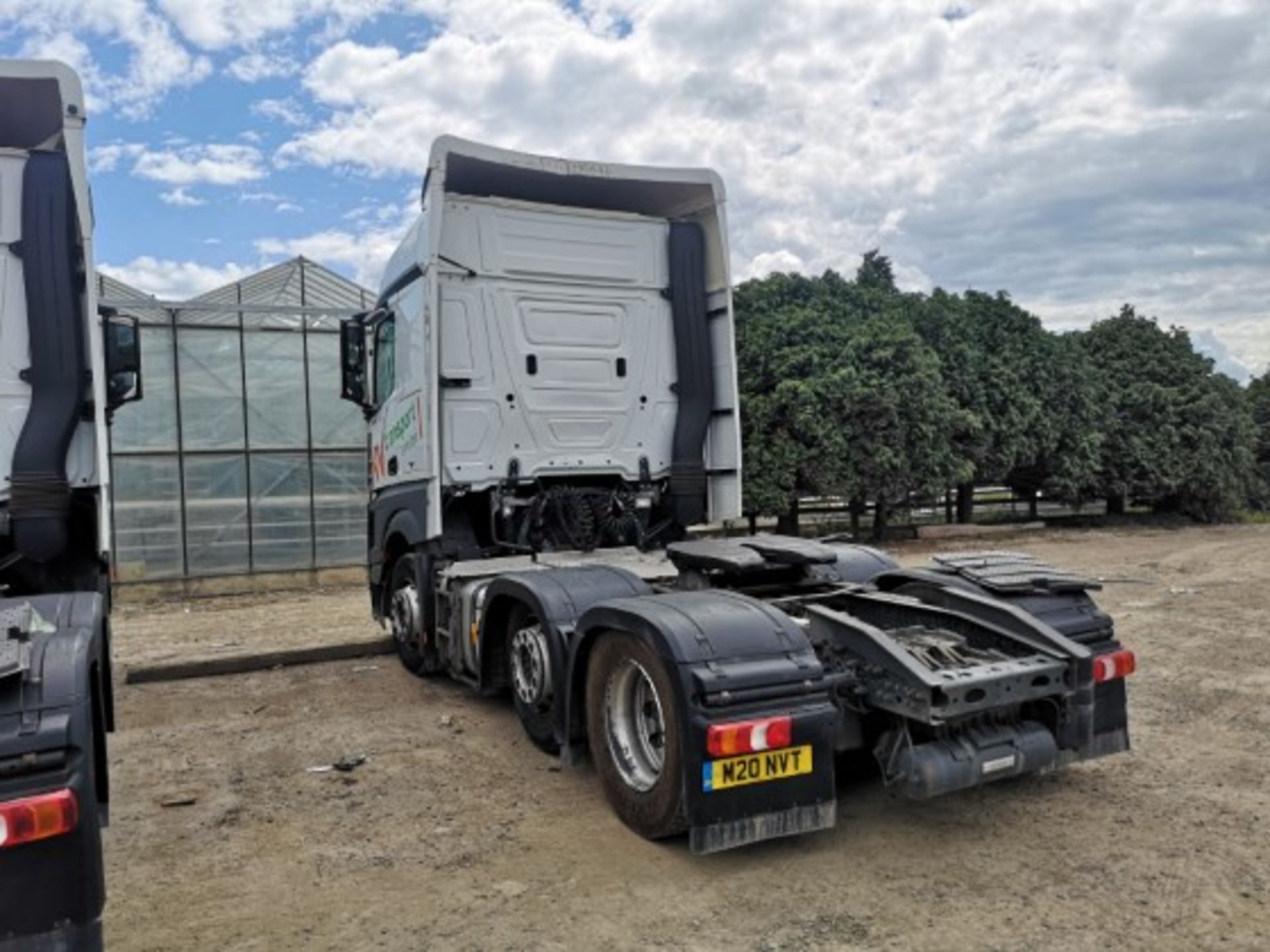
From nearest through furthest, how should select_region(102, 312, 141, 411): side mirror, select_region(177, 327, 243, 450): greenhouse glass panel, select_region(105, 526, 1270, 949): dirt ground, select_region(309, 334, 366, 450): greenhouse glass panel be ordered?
1. select_region(105, 526, 1270, 949): dirt ground
2. select_region(102, 312, 141, 411): side mirror
3. select_region(177, 327, 243, 450): greenhouse glass panel
4. select_region(309, 334, 366, 450): greenhouse glass panel

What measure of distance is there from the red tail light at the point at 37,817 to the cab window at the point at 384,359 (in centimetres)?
520

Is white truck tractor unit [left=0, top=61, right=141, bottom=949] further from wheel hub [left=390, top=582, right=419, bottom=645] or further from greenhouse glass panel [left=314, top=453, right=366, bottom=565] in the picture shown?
greenhouse glass panel [left=314, top=453, right=366, bottom=565]

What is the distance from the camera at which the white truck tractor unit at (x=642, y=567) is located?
3.89 m

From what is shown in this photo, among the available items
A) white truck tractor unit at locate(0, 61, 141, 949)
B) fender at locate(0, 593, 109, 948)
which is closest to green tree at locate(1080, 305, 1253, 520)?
white truck tractor unit at locate(0, 61, 141, 949)

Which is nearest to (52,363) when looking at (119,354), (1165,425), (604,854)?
(119,354)

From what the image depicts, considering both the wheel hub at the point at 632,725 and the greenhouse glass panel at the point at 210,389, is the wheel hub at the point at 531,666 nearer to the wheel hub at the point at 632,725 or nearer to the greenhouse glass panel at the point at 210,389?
the wheel hub at the point at 632,725

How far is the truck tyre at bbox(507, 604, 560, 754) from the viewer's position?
5.25m

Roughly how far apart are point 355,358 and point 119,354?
8.49 feet

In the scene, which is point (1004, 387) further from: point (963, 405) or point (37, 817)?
point (37, 817)

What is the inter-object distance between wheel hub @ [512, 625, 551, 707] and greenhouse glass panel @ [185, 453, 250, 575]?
1043 centimetres

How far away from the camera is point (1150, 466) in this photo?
23844 mm

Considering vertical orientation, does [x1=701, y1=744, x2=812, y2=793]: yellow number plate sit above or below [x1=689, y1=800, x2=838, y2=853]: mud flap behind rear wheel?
above

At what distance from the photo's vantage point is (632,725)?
452 cm

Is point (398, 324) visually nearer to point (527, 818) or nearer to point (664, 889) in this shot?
point (527, 818)
